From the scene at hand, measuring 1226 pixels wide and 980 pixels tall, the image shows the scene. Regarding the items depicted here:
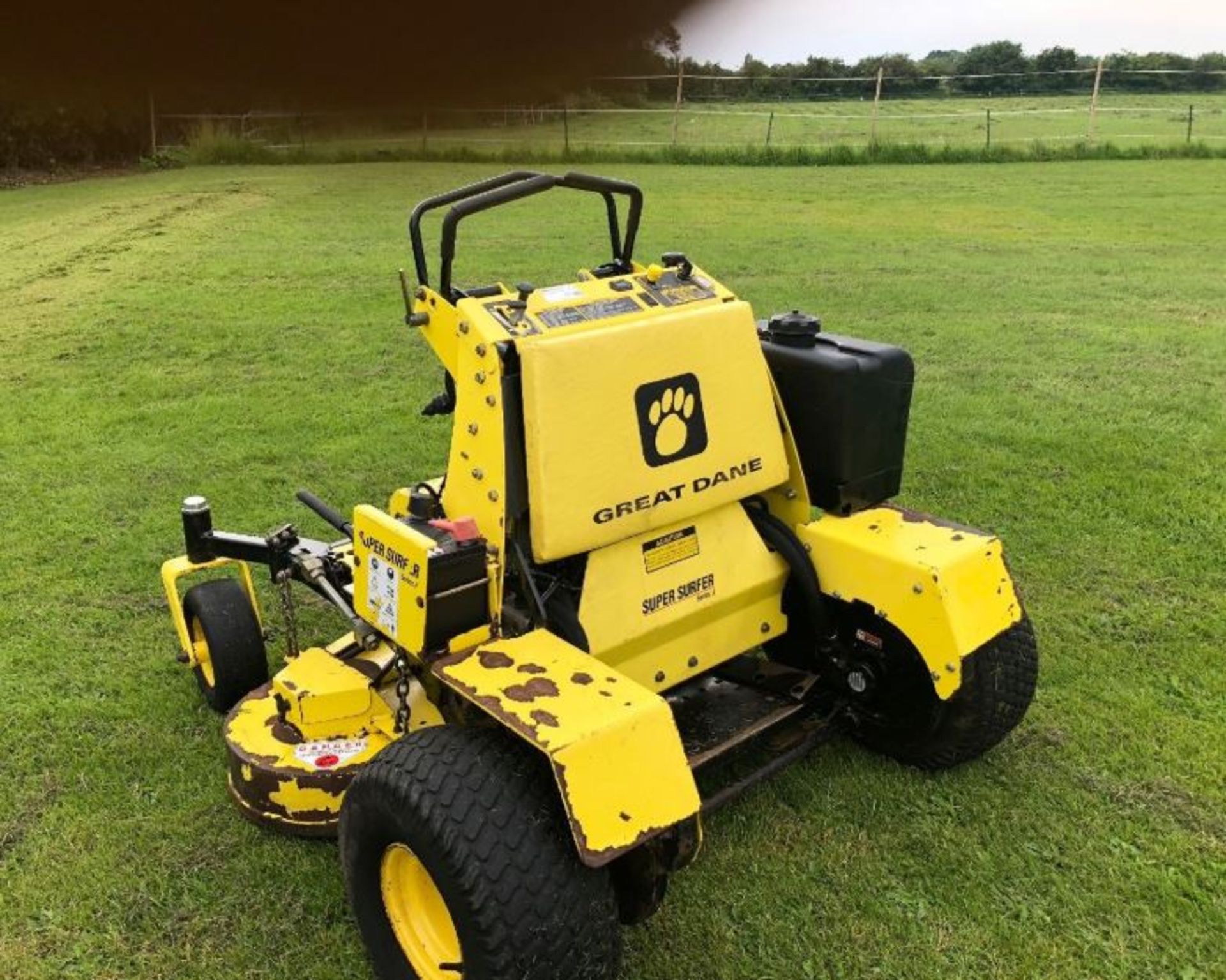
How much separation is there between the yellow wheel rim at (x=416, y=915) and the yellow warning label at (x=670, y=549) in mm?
1127

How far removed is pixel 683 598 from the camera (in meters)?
3.42

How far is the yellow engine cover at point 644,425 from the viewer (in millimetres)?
3076

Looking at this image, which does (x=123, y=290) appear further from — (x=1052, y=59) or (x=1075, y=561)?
(x=1052, y=59)

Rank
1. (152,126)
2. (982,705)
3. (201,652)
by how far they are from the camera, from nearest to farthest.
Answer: (152,126) → (982,705) → (201,652)

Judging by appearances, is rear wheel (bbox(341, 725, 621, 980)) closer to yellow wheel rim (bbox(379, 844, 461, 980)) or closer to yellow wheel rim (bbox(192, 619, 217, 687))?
yellow wheel rim (bbox(379, 844, 461, 980))

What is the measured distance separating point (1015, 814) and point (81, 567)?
4186 millimetres

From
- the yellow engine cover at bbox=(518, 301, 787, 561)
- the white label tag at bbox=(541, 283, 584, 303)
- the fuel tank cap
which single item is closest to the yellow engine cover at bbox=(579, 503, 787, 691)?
the yellow engine cover at bbox=(518, 301, 787, 561)

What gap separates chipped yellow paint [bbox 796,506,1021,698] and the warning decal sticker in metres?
1.40

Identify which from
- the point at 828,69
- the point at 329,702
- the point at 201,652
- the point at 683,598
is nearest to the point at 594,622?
the point at 683,598

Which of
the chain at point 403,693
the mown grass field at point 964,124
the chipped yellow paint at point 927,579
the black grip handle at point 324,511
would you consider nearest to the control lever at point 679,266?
the chipped yellow paint at point 927,579

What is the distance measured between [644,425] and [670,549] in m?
0.42

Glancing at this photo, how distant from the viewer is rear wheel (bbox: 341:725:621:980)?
7.83ft

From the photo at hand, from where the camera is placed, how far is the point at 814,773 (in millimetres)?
3645

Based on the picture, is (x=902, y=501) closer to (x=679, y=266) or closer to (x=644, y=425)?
(x=679, y=266)
